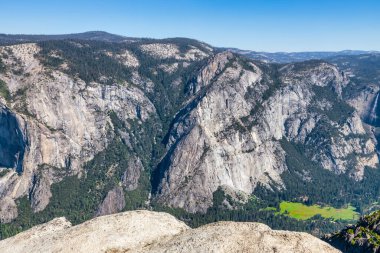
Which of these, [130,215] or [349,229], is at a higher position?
[130,215]

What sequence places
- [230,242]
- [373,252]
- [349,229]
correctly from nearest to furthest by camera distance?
[230,242], [373,252], [349,229]

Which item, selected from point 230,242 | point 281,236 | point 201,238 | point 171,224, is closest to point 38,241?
point 171,224

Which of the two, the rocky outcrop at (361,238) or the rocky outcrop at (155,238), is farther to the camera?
the rocky outcrop at (361,238)

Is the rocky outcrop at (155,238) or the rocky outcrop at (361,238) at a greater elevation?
the rocky outcrop at (155,238)

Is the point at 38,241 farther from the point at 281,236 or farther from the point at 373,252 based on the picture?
the point at 373,252

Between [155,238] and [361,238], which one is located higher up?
[155,238]

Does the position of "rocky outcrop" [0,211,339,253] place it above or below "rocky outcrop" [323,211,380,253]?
above

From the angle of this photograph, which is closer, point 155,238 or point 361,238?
point 155,238

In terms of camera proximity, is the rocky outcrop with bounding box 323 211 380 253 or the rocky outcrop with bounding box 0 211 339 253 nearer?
the rocky outcrop with bounding box 0 211 339 253
